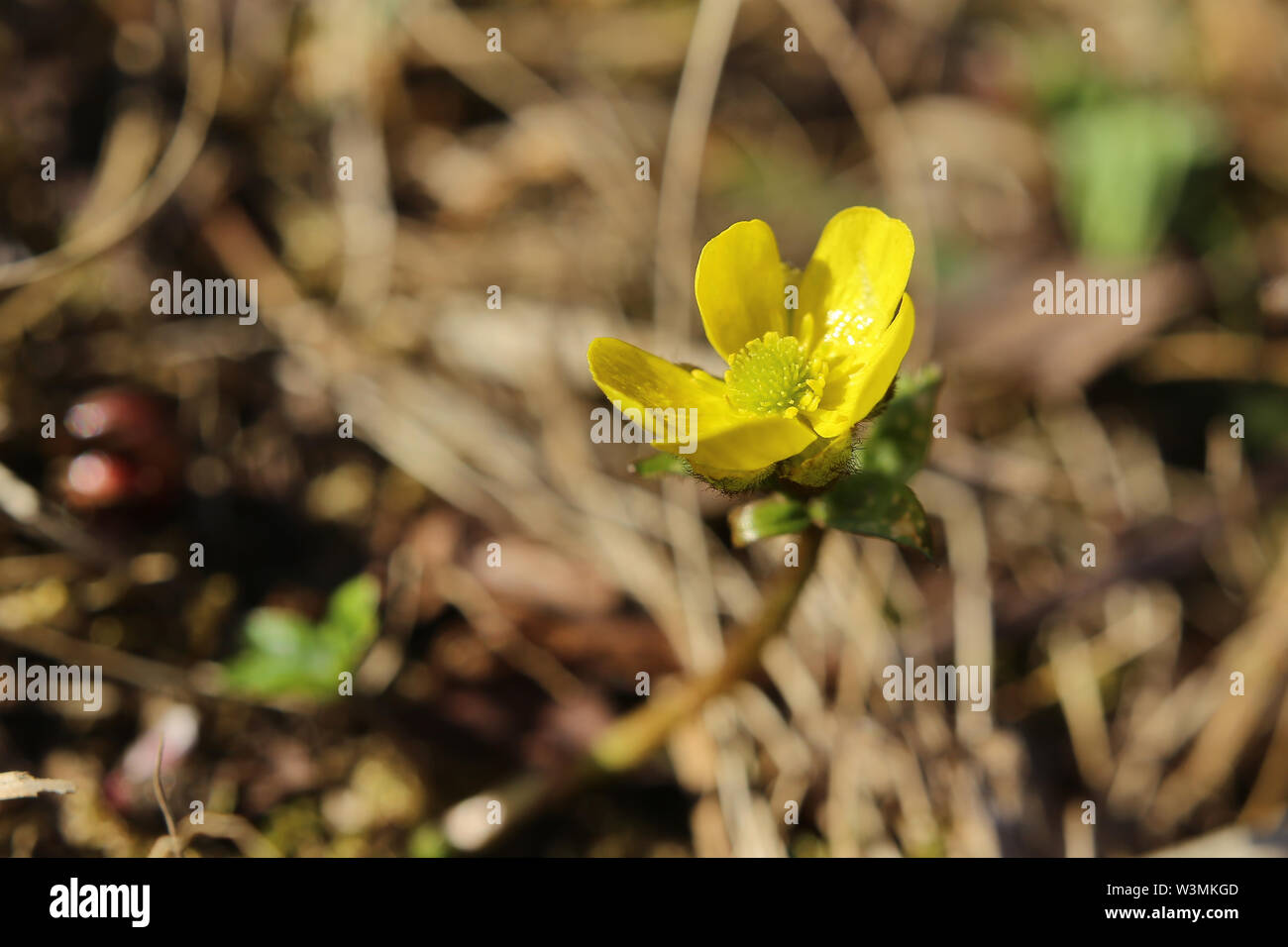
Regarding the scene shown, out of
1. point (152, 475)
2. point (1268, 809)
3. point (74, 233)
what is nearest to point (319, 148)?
point (74, 233)

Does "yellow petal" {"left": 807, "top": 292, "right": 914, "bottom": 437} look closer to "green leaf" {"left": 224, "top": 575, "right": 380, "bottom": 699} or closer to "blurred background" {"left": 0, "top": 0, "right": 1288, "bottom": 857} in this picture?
"blurred background" {"left": 0, "top": 0, "right": 1288, "bottom": 857}

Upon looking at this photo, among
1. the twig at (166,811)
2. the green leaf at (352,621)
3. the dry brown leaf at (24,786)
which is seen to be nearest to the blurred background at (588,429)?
the green leaf at (352,621)

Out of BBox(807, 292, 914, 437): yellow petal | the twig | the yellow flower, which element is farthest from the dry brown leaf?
BBox(807, 292, 914, 437): yellow petal

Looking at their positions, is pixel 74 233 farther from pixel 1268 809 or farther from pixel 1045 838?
pixel 1268 809

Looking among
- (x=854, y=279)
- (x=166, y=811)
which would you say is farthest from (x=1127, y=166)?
(x=166, y=811)

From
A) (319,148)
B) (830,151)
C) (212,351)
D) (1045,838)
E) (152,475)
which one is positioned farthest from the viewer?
(830,151)

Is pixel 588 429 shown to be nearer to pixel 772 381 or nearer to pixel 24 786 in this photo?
pixel 772 381
